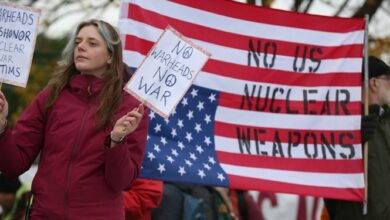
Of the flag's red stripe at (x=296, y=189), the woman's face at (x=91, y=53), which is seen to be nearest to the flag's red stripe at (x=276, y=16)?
the flag's red stripe at (x=296, y=189)

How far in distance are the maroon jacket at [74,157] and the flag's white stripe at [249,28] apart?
4.47ft

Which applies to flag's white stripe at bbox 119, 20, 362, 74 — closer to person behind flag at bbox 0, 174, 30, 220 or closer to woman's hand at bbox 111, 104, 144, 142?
woman's hand at bbox 111, 104, 144, 142

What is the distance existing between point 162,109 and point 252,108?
1.50 m

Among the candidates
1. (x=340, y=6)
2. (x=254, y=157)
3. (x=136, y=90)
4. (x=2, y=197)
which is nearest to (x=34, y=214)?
(x=136, y=90)

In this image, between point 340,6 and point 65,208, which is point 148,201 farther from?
point 340,6

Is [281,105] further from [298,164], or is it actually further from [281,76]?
[298,164]

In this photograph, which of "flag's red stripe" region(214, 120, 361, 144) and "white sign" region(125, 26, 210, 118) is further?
"flag's red stripe" region(214, 120, 361, 144)

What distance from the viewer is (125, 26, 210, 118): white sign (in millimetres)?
4203

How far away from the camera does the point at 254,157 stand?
18.2ft

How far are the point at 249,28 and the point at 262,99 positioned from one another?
0.49m

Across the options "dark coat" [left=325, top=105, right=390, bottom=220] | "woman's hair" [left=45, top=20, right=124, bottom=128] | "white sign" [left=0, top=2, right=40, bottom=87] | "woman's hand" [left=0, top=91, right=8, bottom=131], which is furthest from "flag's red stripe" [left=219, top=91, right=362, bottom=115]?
"woman's hand" [left=0, top=91, right=8, bottom=131]

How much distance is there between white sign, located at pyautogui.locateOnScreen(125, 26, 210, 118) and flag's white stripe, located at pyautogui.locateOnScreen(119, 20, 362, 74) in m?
1.02

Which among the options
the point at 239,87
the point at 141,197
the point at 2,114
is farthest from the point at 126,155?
the point at 239,87

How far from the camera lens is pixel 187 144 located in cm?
536
